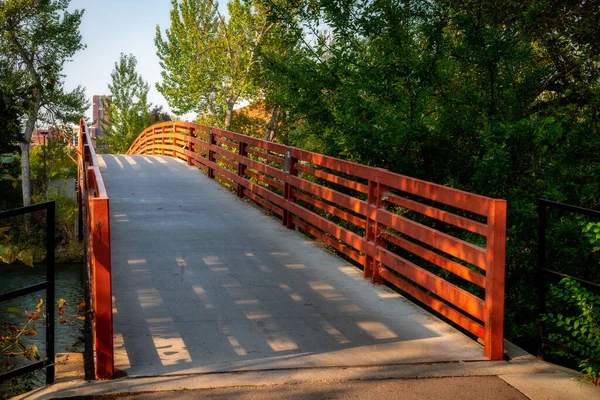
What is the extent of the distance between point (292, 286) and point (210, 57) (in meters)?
45.9

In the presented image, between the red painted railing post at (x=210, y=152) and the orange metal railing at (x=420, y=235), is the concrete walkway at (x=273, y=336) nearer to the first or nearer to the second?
the orange metal railing at (x=420, y=235)

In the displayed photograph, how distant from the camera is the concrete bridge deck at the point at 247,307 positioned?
6242 mm

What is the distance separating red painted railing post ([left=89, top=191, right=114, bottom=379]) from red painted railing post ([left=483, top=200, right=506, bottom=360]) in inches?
117

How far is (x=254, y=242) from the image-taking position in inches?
419

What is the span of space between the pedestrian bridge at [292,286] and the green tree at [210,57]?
1528 inches

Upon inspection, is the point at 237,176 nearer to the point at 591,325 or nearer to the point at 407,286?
the point at 407,286

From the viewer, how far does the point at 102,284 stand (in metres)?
5.64

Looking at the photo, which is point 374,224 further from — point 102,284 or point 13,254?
point 13,254

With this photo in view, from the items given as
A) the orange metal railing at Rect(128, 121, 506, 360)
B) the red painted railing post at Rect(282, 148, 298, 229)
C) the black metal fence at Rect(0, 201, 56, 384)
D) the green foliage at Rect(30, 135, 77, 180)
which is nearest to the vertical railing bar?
the black metal fence at Rect(0, 201, 56, 384)

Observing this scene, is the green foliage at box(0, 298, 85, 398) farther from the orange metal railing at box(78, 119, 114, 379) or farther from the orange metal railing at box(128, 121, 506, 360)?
the orange metal railing at box(128, 121, 506, 360)

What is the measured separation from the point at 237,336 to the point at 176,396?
55.6 inches

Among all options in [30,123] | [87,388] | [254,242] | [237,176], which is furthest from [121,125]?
[87,388]

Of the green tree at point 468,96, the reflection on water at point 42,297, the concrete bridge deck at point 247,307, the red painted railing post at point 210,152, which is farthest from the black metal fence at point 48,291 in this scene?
the red painted railing post at point 210,152

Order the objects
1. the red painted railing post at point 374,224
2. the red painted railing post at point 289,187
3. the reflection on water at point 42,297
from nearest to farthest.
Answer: the red painted railing post at point 374,224 → the red painted railing post at point 289,187 → the reflection on water at point 42,297
